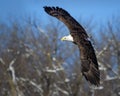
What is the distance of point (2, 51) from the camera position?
3125cm

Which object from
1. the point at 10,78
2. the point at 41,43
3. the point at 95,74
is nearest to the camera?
the point at 95,74

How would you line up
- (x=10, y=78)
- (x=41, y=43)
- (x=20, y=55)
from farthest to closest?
(x=20, y=55)
(x=41, y=43)
(x=10, y=78)

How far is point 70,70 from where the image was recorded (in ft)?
94.0

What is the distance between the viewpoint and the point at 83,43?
617 centimetres

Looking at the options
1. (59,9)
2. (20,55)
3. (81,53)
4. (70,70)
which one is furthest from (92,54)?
(20,55)

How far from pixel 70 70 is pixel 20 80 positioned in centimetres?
340

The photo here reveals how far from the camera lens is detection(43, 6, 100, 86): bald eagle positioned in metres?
6.09

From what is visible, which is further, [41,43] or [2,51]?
[2,51]

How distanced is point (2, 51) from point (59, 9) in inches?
987

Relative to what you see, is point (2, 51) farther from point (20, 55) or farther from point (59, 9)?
point (59, 9)

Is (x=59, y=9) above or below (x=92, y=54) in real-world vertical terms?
above

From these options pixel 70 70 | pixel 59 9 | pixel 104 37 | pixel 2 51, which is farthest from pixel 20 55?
pixel 59 9

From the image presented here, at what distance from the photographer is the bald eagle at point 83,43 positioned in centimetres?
609

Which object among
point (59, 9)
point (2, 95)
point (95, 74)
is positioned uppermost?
point (59, 9)
